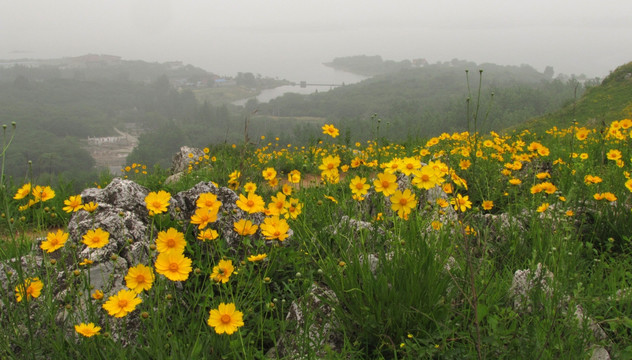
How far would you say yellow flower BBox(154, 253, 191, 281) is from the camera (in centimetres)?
163

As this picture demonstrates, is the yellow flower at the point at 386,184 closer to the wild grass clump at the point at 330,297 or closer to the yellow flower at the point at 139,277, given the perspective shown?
the wild grass clump at the point at 330,297

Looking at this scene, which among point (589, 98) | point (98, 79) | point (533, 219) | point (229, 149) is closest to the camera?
point (533, 219)

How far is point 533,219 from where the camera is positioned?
2951 mm

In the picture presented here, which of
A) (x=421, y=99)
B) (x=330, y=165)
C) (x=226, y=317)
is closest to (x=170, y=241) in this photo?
(x=226, y=317)

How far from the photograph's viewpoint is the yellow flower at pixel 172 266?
5.34 ft

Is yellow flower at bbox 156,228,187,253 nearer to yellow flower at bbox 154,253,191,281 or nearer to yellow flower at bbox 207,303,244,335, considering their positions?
yellow flower at bbox 154,253,191,281

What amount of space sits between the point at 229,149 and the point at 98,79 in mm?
178409

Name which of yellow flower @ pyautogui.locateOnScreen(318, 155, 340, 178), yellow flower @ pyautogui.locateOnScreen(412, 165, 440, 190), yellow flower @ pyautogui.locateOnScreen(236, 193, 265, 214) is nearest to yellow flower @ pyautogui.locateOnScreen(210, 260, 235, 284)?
yellow flower @ pyautogui.locateOnScreen(236, 193, 265, 214)

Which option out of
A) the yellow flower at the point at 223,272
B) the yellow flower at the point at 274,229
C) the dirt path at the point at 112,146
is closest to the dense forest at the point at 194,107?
the dirt path at the point at 112,146

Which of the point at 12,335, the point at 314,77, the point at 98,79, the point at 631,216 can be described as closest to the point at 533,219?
the point at 631,216

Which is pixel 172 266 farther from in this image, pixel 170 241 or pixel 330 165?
pixel 330 165

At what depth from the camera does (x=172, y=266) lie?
1.66 metres

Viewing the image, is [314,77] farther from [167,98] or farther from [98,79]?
[98,79]

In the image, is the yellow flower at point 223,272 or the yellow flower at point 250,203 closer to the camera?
the yellow flower at point 223,272
